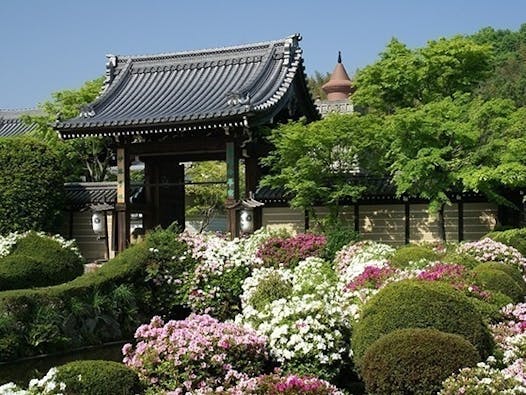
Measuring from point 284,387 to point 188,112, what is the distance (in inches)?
563

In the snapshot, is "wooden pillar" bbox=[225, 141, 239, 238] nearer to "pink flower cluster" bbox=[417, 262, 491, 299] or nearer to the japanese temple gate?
the japanese temple gate

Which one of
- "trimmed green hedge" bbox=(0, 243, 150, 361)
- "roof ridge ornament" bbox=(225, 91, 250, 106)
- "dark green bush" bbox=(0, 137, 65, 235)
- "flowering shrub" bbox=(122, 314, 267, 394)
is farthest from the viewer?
"dark green bush" bbox=(0, 137, 65, 235)

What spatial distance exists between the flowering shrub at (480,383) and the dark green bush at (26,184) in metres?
17.9

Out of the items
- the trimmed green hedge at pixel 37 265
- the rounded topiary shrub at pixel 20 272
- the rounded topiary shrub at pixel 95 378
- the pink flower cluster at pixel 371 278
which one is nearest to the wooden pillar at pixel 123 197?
the trimmed green hedge at pixel 37 265

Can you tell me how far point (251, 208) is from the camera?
21000mm

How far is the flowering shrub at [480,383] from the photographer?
6863 millimetres

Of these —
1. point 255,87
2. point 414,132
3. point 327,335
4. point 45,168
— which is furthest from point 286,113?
point 327,335

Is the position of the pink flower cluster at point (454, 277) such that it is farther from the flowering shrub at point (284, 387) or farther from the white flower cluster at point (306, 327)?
the flowering shrub at point (284, 387)

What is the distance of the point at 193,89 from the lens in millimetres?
23766

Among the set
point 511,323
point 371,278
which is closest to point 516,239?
point 371,278

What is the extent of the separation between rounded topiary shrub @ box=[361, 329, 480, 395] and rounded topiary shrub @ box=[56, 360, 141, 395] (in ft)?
8.79

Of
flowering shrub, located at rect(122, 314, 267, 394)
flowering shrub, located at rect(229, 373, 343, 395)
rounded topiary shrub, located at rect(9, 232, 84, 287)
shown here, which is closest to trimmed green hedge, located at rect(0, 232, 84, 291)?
rounded topiary shrub, located at rect(9, 232, 84, 287)

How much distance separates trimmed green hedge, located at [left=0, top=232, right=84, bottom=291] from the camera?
15.9m

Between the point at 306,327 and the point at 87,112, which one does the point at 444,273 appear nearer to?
the point at 306,327
